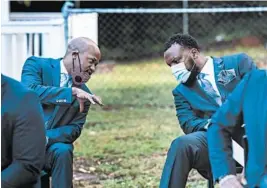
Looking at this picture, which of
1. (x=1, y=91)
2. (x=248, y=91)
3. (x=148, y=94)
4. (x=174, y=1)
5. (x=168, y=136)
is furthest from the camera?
(x=174, y=1)

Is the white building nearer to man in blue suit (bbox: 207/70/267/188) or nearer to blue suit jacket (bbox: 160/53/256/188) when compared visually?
blue suit jacket (bbox: 160/53/256/188)

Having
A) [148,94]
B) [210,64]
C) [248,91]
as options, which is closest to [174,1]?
[148,94]

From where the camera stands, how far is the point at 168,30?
49.4ft

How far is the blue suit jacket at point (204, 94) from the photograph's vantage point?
164 inches

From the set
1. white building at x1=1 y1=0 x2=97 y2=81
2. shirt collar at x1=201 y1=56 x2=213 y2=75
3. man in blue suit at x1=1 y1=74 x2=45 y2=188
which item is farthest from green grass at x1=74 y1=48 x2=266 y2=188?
man in blue suit at x1=1 y1=74 x2=45 y2=188

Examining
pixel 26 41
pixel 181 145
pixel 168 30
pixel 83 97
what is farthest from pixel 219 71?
pixel 168 30

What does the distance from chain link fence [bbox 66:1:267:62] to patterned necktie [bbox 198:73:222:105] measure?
10.1 meters

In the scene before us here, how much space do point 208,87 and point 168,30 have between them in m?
10.9

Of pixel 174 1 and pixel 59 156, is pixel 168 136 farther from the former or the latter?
pixel 174 1

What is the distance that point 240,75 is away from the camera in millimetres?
4227

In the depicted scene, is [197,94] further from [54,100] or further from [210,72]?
[54,100]

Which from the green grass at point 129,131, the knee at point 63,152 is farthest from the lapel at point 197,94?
the green grass at point 129,131

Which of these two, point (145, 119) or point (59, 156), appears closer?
point (59, 156)

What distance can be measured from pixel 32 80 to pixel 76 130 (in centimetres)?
39
